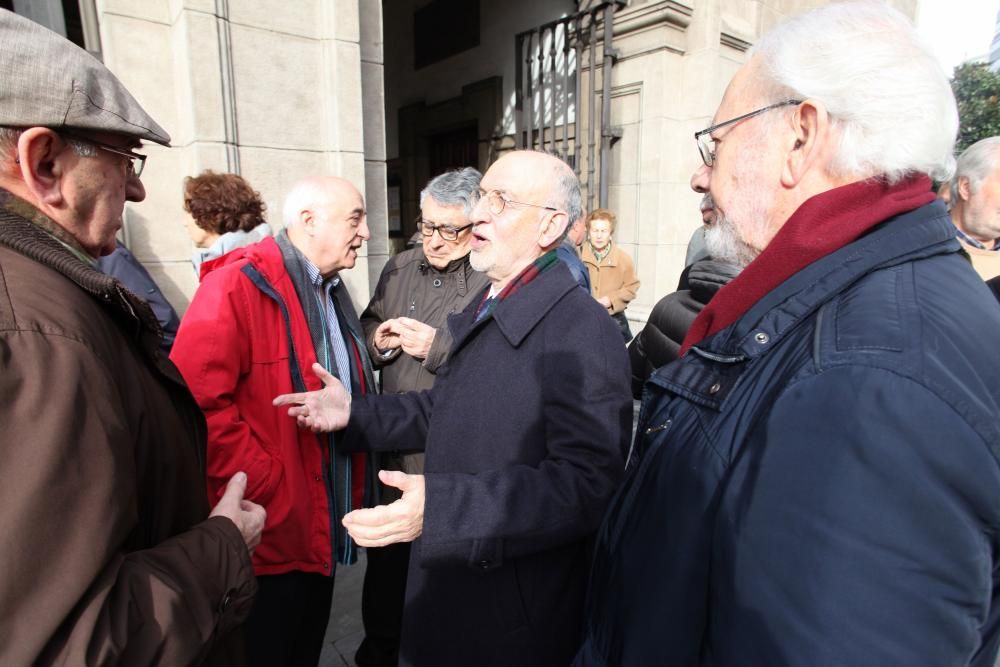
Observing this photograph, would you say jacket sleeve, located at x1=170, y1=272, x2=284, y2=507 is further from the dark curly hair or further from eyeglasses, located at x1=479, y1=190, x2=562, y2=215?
the dark curly hair

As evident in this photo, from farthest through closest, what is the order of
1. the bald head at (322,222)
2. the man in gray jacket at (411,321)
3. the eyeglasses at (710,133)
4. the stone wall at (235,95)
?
the stone wall at (235,95), the man in gray jacket at (411,321), the bald head at (322,222), the eyeglasses at (710,133)

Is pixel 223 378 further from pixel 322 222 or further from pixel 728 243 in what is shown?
pixel 728 243

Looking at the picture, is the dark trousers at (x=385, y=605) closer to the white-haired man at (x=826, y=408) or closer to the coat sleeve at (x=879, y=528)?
the white-haired man at (x=826, y=408)

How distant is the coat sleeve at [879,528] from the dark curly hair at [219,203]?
2764mm

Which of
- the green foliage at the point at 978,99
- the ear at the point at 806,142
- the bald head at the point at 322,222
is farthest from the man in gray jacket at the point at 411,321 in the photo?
the green foliage at the point at 978,99

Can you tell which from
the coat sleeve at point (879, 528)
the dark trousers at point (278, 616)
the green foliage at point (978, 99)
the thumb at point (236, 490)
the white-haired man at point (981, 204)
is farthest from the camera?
the green foliage at point (978, 99)

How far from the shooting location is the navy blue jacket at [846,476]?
0.66 metres

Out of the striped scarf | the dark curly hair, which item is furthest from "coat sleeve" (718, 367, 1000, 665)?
the dark curly hair

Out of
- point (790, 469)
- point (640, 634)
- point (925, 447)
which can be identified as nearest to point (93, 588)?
point (640, 634)

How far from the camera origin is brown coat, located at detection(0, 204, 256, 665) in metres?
0.74

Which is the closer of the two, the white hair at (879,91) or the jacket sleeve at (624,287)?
the white hair at (879,91)

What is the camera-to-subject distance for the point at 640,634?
1.01 metres

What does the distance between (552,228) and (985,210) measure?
2241 millimetres

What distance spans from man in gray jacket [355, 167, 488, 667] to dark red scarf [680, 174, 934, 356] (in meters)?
1.50
